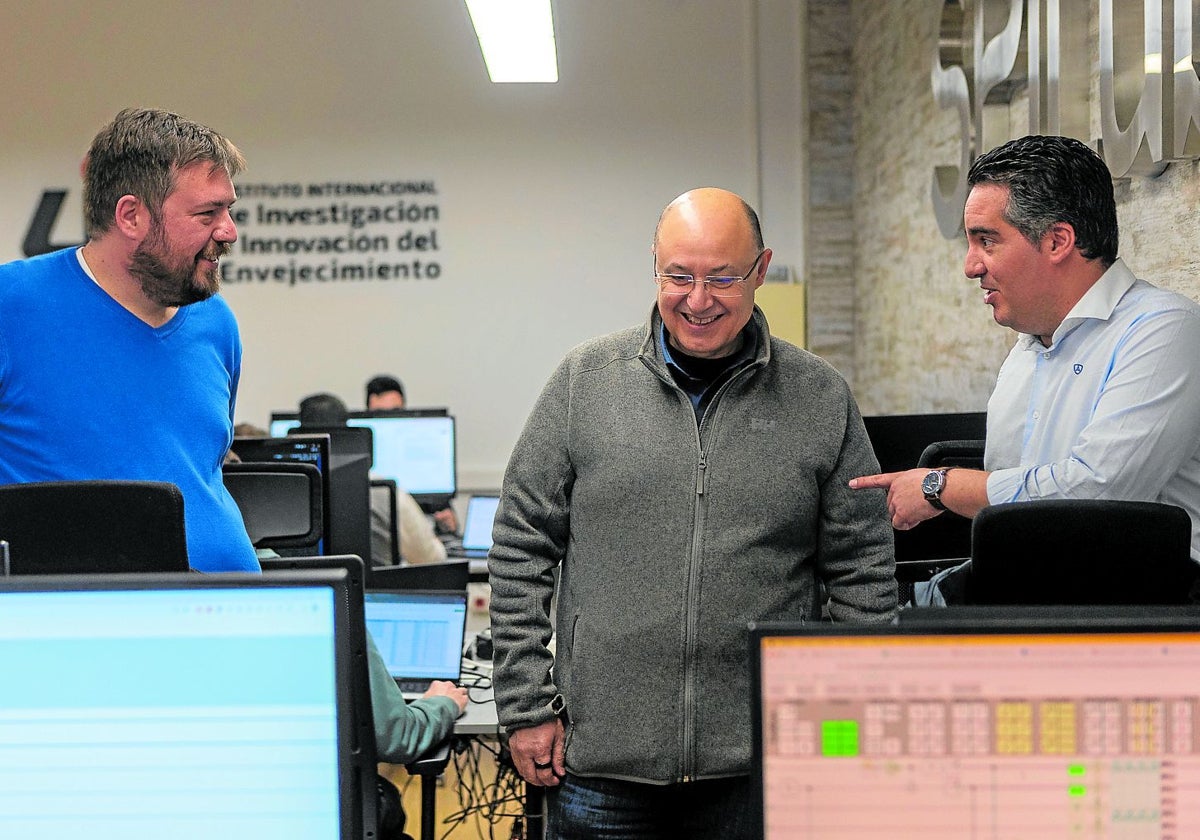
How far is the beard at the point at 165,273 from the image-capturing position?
206 centimetres

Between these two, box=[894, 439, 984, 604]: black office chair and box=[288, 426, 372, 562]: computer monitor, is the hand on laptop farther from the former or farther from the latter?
box=[894, 439, 984, 604]: black office chair

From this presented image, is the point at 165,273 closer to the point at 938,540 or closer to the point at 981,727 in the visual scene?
the point at 981,727

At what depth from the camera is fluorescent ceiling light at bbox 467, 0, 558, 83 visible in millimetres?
4250

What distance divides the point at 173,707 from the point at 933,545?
1855mm

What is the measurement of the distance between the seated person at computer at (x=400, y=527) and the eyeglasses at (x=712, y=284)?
2.35m

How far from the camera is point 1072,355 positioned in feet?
6.77

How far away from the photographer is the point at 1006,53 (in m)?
4.05

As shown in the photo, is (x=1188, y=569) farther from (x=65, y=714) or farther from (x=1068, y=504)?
(x=65, y=714)

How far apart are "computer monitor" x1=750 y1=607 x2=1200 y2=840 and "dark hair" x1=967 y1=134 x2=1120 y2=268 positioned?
41.3 inches

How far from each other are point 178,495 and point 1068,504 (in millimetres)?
1142

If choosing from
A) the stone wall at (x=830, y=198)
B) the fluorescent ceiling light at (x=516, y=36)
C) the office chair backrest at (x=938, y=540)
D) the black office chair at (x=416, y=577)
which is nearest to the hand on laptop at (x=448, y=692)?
the black office chair at (x=416, y=577)

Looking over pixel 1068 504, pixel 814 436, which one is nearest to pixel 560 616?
pixel 814 436

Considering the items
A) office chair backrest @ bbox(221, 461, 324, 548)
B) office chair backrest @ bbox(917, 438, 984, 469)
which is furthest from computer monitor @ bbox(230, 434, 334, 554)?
office chair backrest @ bbox(917, 438, 984, 469)

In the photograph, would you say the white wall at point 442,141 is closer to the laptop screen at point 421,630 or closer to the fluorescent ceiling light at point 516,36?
the fluorescent ceiling light at point 516,36
